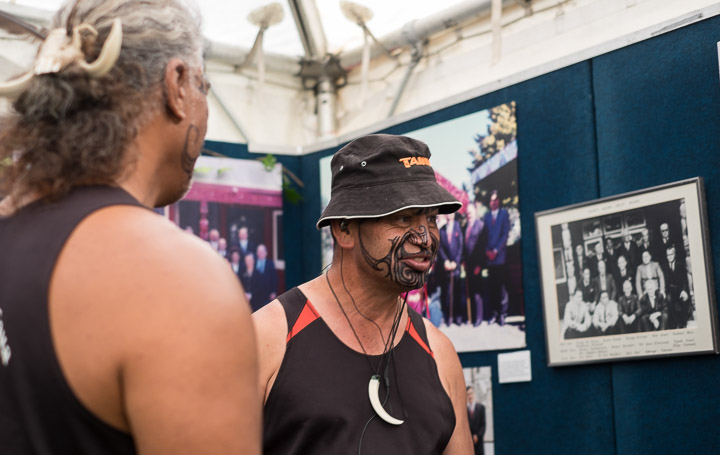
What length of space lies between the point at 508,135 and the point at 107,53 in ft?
7.42

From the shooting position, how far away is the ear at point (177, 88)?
3.35ft

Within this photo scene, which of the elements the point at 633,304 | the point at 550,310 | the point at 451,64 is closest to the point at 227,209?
the point at 451,64

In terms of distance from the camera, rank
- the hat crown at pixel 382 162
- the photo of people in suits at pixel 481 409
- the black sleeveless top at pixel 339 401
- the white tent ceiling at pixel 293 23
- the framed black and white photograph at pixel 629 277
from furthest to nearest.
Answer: the white tent ceiling at pixel 293 23 → the photo of people in suits at pixel 481 409 → the framed black and white photograph at pixel 629 277 → the hat crown at pixel 382 162 → the black sleeveless top at pixel 339 401

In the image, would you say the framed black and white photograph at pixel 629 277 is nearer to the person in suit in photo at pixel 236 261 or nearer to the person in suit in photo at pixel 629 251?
the person in suit in photo at pixel 629 251

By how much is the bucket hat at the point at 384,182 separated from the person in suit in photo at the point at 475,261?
93 centimetres

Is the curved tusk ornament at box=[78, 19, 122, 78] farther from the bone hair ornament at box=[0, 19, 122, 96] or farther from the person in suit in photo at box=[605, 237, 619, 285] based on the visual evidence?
the person in suit in photo at box=[605, 237, 619, 285]

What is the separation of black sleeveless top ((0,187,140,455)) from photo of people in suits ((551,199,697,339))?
195 cm

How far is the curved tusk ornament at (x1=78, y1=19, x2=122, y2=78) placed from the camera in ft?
3.12

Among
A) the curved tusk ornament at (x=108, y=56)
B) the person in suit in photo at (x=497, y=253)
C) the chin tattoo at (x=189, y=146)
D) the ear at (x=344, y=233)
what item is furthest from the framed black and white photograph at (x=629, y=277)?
the curved tusk ornament at (x=108, y=56)

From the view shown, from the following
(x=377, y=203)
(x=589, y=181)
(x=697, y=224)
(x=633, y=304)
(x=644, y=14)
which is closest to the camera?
(x=377, y=203)

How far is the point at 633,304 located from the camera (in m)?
2.56

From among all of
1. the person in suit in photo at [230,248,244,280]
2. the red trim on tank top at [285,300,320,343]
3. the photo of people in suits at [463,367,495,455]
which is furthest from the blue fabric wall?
the person in suit in photo at [230,248,244,280]

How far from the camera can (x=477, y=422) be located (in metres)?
3.04

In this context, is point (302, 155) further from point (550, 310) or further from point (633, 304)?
point (633, 304)
